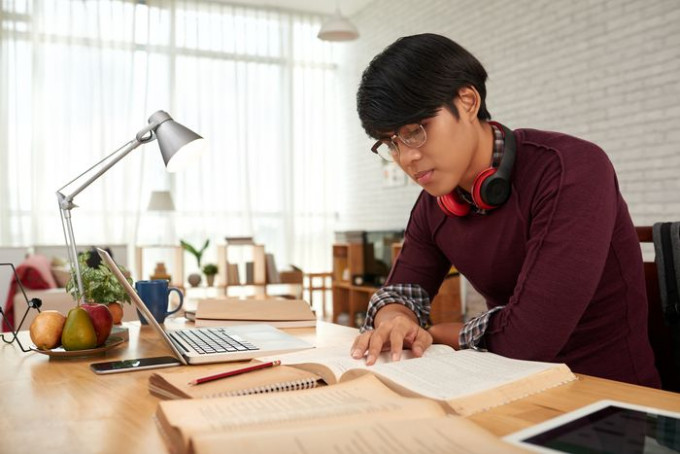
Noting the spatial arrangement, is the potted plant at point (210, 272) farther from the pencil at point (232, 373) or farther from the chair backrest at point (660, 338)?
the pencil at point (232, 373)

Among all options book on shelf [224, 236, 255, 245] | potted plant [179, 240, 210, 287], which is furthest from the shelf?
book on shelf [224, 236, 255, 245]

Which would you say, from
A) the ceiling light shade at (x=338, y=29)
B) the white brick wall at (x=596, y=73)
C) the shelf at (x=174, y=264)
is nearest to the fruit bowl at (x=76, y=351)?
the white brick wall at (x=596, y=73)

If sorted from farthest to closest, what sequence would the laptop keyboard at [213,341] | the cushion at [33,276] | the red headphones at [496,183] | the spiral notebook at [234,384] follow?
the cushion at [33,276] < the red headphones at [496,183] < the laptop keyboard at [213,341] < the spiral notebook at [234,384]

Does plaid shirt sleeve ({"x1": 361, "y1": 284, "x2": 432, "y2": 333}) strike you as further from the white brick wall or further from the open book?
the white brick wall

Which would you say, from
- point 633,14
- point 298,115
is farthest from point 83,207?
point 633,14

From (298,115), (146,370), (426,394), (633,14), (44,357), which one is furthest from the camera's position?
(298,115)

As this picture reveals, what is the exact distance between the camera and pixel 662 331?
1299mm

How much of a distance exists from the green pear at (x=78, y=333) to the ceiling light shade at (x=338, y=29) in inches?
174

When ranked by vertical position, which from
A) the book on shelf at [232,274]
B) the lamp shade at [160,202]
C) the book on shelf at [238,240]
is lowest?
the book on shelf at [232,274]

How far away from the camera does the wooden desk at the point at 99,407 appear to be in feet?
2.04

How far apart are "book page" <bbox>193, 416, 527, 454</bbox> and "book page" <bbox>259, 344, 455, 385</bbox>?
10.0 inches

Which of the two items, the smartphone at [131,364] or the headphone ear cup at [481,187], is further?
the headphone ear cup at [481,187]

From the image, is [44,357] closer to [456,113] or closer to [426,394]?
[426,394]

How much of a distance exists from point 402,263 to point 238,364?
609 millimetres
